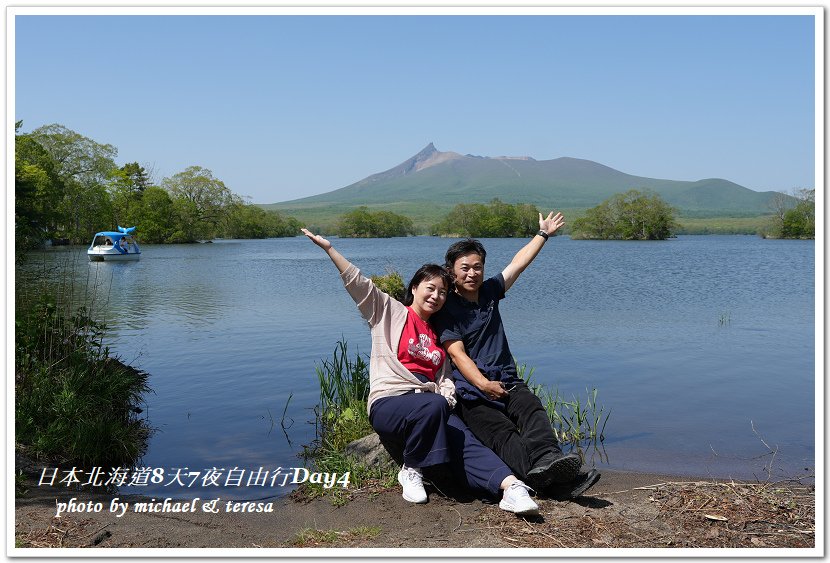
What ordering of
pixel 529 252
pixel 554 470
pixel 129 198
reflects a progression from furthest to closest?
pixel 129 198
pixel 529 252
pixel 554 470

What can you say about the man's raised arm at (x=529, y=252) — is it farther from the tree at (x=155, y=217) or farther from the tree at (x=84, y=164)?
the tree at (x=155, y=217)

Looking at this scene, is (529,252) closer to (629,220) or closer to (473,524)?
(473,524)

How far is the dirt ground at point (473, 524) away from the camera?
4.52 meters

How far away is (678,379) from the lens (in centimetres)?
1207

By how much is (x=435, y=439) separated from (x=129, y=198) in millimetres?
76511

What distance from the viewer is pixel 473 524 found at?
4.83 metres

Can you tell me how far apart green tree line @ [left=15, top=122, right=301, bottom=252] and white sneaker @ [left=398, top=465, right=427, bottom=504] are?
95.0 feet

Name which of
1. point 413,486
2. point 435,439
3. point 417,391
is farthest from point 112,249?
point 435,439

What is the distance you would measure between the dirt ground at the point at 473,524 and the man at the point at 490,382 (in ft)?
1.08

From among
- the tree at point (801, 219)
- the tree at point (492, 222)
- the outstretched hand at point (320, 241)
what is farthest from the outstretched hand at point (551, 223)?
the tree at point (492, 222)

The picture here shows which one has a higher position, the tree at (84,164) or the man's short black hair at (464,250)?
the tree at (84,164)

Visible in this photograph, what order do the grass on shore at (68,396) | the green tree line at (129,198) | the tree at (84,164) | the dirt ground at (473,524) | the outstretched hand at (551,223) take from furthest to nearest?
the tree at (84,164)
the green tree line at (129,198)
the grass on shore at (68,396)
the outstretched hand at (551,223)
the dirt ground at (473,524)

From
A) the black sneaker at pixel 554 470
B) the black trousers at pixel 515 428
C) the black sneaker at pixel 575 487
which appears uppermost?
the black trousers at pixel 515 428

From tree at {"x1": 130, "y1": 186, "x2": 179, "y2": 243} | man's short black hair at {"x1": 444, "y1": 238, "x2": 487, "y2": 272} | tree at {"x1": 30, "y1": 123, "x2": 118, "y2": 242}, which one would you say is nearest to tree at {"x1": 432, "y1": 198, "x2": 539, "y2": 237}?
tree at {"x1": 130, "y1": 186, "x2": 179, "y2": 243}
